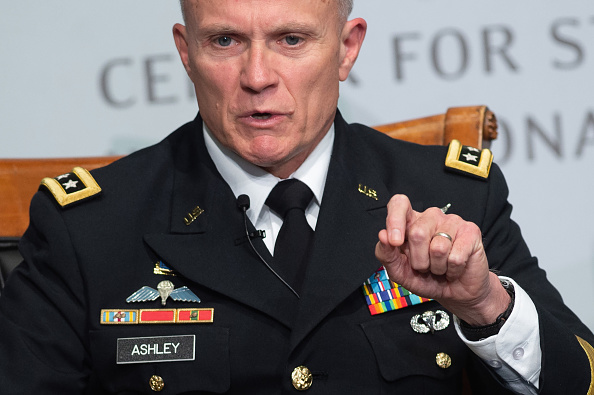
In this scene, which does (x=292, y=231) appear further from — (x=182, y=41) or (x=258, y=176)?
(x=182, y=41)

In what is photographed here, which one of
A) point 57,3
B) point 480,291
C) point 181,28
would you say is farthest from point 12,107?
point 480,291

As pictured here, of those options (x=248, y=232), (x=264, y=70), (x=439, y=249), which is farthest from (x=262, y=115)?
(x=439, y=249)

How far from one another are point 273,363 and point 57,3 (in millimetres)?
1577

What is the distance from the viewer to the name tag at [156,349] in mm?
1989

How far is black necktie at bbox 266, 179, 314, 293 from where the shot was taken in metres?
2.04

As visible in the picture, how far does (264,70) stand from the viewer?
2.01m

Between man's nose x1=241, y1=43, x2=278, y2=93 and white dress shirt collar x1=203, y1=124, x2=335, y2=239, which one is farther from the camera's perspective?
white dress shirt collar x1=203, y1=124, x2=335, y2=239

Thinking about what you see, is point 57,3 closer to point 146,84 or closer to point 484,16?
point 146,84

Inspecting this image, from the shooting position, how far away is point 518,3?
9.64ft

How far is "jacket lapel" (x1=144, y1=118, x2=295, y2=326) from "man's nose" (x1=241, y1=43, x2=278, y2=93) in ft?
0.91

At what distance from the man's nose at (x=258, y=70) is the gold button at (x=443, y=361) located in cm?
67

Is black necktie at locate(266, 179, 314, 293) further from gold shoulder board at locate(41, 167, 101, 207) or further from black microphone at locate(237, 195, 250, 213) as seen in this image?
gold shoulder board at locate(41, 167, 101, 207)

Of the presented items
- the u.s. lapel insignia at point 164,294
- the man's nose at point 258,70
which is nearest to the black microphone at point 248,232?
the u.s. lapel insignia at point 164,294

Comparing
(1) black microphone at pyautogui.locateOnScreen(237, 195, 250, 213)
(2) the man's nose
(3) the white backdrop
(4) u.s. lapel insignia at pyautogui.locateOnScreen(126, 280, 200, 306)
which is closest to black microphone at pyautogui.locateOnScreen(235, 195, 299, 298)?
(1) black microphone at pyautogui.locateOnScreen(237, 195, 250, 213)
